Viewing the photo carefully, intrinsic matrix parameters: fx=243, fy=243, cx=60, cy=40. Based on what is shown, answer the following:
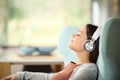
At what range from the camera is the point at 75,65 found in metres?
1.55

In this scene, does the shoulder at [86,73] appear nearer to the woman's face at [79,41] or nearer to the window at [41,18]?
the woman's face at [79,41]

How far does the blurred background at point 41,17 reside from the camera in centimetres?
294

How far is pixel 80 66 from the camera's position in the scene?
1.49 meters

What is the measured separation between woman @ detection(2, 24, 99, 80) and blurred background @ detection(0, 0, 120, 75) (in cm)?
127

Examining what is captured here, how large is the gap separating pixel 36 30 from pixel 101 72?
68.7 inches

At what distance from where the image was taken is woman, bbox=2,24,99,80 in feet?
4.53

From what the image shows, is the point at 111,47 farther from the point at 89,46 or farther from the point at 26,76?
the point at 26,76

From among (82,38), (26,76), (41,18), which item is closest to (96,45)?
(82,38)

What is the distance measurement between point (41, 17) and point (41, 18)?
12 mm

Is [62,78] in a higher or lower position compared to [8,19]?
lower

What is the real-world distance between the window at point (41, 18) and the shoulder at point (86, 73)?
159 cm

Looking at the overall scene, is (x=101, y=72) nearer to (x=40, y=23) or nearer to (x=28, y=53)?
(x=28, y=53)

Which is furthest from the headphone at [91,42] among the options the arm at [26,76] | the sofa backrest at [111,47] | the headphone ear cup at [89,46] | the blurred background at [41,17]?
the blurred background at [41,17]

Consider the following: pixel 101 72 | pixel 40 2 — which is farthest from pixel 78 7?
pixel 101 72
